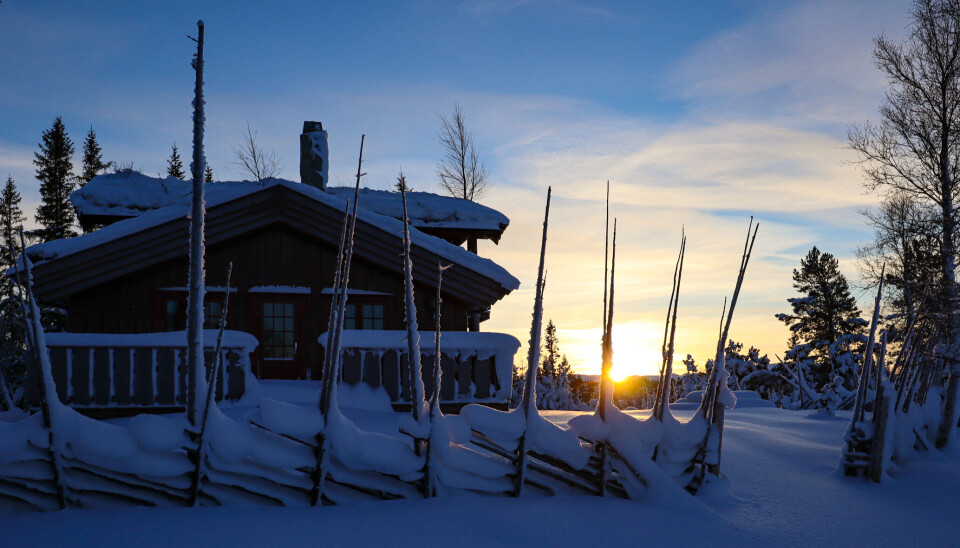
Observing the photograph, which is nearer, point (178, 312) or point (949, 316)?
point (949, 316)

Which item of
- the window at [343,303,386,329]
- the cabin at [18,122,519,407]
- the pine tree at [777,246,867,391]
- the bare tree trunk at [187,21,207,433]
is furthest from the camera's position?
the pine tree at [777,246,867,391]

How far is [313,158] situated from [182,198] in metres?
2.82

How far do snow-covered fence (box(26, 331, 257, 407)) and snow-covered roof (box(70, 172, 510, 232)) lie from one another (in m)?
4.88

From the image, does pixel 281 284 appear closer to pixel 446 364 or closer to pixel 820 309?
pixel 446 364

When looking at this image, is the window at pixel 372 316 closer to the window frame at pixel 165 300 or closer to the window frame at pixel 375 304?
the window frame at pixel 375 304

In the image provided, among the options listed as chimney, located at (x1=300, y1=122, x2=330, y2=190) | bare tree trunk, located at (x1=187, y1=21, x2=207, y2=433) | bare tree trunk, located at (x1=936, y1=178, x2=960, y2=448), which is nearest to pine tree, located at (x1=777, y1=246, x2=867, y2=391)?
bare tree trunk, located at (x1=936, y1=178, x2=960, y2=448)

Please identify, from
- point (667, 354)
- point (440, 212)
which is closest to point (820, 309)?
point (440, 212)

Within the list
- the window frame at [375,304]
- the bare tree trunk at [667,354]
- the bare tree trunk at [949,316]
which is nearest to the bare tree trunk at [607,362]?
the bare tree trunk at [667,354]

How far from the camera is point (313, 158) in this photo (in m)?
14.5

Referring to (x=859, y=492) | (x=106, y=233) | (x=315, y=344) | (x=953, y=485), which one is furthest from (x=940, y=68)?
(x=106, y=233)

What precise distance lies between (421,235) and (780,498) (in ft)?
24.3

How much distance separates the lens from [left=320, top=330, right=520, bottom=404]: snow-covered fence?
9.04 meters

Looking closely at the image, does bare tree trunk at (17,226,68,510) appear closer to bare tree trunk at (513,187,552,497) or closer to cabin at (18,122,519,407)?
bare tree trunk at (513,187,552,497)

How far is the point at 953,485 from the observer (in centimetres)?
605
